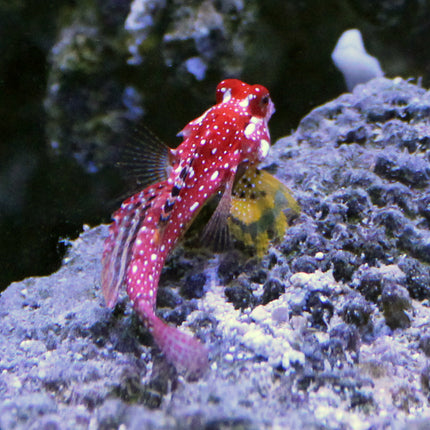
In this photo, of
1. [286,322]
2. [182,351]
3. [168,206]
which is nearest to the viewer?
[182,351]

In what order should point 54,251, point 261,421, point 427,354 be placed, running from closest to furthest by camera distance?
point 261,421 → point 427,354 → point 54,251

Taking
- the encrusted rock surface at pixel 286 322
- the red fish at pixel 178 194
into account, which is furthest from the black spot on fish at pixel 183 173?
the encrusted rock surface at pixel 286 322

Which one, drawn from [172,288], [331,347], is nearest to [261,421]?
[331,347]

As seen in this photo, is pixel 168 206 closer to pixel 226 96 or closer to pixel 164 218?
pixel 164 218

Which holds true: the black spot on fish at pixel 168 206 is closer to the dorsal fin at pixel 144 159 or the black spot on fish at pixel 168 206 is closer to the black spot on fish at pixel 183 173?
the black spot on fish at pixel 183 173

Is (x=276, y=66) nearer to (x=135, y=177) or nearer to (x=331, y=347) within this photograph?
(x=135, y=177)

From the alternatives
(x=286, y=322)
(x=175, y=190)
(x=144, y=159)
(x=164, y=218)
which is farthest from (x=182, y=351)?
(x=144, y=159)

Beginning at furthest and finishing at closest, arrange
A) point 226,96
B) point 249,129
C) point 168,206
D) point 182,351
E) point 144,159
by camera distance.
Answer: point 226,96 → point 249,129 → point 144,159 → point 168,206 → point 182,351
